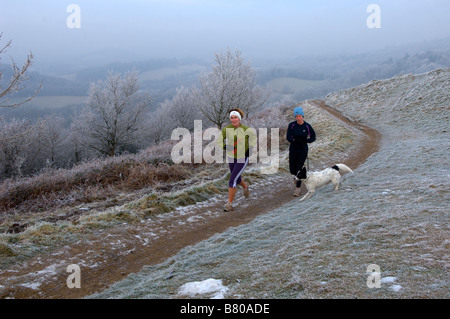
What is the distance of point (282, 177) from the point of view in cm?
1116

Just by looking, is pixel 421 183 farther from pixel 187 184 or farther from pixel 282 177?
pixel 187 184

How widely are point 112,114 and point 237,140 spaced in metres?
28.8

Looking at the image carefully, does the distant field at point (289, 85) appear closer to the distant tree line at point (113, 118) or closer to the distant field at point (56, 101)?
the distant field at point (56, 101)

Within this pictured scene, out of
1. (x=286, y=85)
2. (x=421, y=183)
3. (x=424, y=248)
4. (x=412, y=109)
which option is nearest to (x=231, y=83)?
(x=412, y=109)

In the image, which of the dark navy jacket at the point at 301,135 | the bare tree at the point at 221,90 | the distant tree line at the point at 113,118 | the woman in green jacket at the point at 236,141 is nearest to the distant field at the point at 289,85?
the distant tree line at the point at 113,118

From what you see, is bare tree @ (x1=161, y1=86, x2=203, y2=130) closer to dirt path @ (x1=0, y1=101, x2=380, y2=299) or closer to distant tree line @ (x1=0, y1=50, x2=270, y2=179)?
distant tree line @ (x1=0, y1=50, x2=270, y2=179)

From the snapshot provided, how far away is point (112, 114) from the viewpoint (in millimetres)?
33219

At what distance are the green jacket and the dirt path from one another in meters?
1.58

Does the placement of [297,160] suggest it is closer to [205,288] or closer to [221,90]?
[205,288]

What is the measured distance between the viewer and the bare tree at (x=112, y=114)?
109ft

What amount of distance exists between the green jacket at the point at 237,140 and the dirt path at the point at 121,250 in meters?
1.58

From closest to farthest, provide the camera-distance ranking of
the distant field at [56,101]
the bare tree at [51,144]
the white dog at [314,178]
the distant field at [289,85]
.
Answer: the white dog at [314,178], the bare tree at [51,144], the distant field at [56,101], the distant field at [289,85]

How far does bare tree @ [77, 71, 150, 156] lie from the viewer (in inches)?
1307
